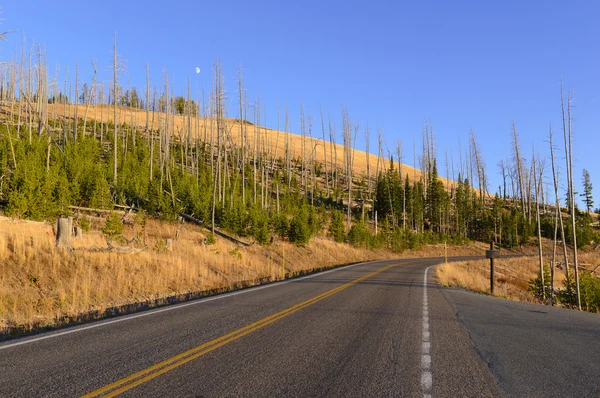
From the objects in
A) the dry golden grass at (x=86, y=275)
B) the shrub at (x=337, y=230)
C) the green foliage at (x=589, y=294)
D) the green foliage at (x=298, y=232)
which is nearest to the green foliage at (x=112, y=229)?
the dry golden grass at (x=86, y=275)

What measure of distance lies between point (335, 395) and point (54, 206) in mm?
23206

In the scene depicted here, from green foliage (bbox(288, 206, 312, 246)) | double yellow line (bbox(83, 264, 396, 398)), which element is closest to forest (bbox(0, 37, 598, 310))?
green foliage (bbox(288, 206, 312, 246))

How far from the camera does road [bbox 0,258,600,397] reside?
4.58m

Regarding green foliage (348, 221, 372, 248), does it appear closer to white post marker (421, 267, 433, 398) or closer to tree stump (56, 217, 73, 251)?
tree stump (56, 217, 73, 251)

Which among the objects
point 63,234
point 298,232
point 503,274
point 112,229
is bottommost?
point 503,274

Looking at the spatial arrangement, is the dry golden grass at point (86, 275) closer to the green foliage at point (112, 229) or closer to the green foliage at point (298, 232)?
the green foliage at point (112, 229)

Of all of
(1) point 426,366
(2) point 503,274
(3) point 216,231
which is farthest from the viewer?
(2) point 503,274

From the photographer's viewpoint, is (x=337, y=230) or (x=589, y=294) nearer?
(x=589, y=294)

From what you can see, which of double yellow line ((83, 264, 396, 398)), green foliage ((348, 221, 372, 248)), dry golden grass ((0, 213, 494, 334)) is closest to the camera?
double yellow line ((83, 264, 396, 398))

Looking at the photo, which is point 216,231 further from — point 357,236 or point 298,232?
point 357,236

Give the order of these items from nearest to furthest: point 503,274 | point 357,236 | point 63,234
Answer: point 63,234
point 503,274
point 357,236

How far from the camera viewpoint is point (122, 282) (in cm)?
1371

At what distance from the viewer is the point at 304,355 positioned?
231 inches

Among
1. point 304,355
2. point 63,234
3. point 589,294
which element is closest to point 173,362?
point 304,355
